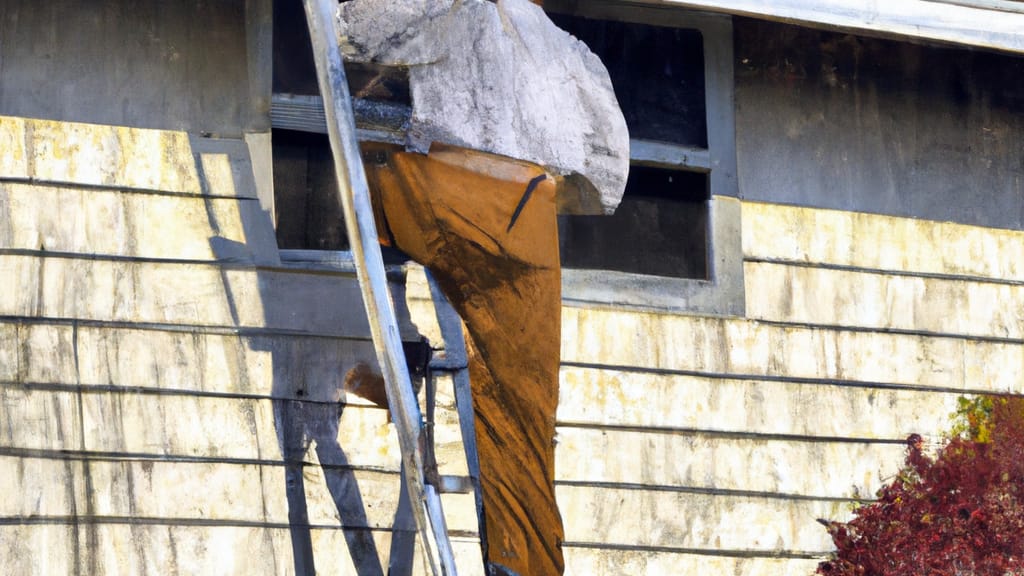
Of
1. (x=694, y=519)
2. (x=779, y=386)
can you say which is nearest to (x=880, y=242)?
(x=779, y=386)

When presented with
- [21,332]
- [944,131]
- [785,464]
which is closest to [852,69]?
[944,131]

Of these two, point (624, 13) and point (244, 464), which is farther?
point (624, 13)

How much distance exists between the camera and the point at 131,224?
5.01 meters

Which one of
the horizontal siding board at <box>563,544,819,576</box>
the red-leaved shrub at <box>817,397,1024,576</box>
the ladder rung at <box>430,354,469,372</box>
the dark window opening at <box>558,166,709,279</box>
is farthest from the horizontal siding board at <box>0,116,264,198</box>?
the red-leaved shrub at <box>817,397,1024,576</box>

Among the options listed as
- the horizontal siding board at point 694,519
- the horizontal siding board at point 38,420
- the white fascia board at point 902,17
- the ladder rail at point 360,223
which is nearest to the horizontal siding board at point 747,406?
the horizontal siding board at point 694,519

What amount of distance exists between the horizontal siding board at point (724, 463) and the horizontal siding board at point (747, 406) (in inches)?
1.9

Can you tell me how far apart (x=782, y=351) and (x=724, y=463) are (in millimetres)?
518

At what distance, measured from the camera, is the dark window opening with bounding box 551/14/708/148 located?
572 centimetres

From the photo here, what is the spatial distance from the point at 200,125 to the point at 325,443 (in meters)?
1.21

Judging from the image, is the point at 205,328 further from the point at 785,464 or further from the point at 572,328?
the point at 785,464

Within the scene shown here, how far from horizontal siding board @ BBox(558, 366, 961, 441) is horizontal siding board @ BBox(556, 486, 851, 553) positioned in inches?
10.4

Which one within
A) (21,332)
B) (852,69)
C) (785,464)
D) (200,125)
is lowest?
(785,464)

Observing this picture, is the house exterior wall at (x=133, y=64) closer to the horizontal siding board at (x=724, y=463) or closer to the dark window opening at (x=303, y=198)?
the dark window opening at (x=303, y=198)

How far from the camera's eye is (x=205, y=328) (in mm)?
5000
